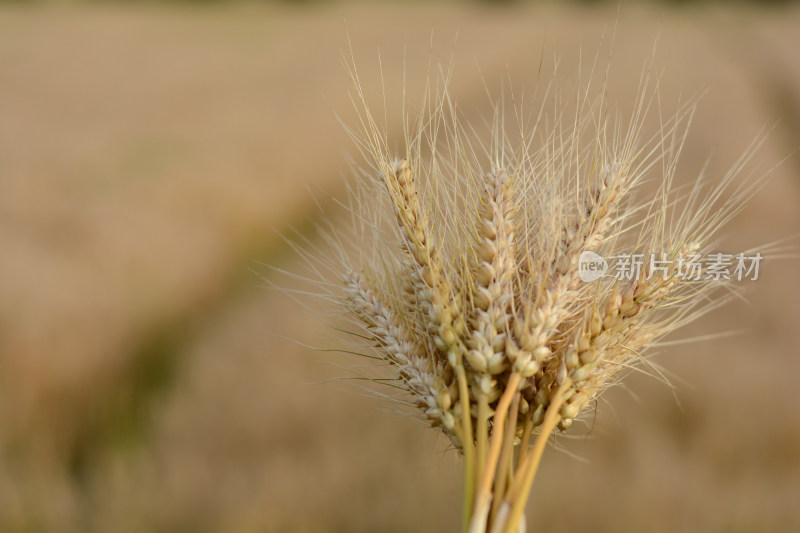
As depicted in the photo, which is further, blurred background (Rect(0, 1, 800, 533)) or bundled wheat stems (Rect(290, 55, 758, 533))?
blurred background (Rect(0, 1, 800, 533))

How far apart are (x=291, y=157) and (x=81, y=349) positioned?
373 centimetres

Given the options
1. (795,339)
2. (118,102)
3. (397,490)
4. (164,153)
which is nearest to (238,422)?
(397,490)

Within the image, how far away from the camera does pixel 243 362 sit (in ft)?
12.2

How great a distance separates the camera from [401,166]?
982mm

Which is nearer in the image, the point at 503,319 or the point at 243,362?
the point at 503,319

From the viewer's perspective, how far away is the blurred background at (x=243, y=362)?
2818mm

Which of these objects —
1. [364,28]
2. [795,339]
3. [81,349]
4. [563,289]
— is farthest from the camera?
[364,28]

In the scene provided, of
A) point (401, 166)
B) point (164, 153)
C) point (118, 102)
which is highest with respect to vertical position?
point (118, 102)

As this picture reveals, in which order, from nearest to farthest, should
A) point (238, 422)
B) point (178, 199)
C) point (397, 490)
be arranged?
point (397, 490), point (238, 422), point (178, 199)

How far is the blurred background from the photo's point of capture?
9.25 feet

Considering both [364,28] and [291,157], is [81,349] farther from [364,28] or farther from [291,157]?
[364,28]

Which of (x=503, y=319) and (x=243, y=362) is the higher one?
(x=503, y=319)

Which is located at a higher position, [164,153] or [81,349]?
[164,153]

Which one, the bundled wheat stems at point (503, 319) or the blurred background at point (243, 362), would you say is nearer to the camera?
the bundled wheat stems at point (503, 319)
